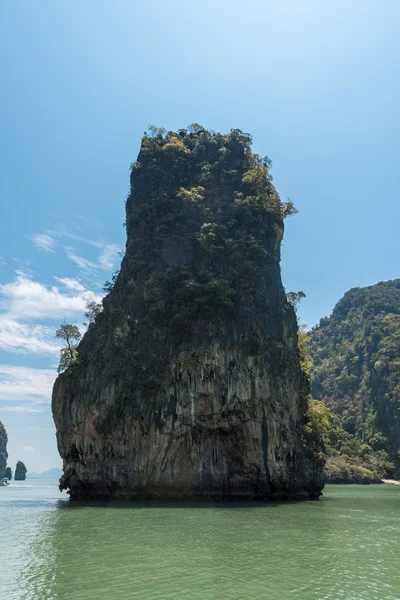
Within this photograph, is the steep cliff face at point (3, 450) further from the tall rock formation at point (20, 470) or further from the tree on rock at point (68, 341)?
the tree on rock at point (68, 341)

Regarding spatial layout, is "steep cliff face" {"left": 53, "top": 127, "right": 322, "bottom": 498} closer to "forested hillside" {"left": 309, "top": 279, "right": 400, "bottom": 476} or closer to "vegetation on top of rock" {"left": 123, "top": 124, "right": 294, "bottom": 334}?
"vegetation on top of rock" {"left": 123, "top": 124, "right": 294, "bottom": 334}

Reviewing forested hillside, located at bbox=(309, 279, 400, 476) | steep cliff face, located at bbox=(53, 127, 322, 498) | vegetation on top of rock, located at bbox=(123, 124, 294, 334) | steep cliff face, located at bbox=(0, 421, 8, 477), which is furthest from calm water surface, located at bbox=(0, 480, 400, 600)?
steep cliff face, located at bbox=(0, 421, 8, 477)

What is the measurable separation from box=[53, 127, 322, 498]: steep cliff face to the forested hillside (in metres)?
37.4

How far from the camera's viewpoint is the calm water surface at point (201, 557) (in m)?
9.67

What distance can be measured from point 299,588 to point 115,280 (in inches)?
1255

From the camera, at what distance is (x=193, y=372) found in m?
29.6

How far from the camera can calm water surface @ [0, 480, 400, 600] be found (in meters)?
9.67

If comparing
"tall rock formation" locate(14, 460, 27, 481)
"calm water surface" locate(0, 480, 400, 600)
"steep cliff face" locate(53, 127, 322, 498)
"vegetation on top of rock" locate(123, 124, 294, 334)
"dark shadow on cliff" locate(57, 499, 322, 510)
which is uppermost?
"vegetation on top of rock" locate(123, 124, 294, 334)

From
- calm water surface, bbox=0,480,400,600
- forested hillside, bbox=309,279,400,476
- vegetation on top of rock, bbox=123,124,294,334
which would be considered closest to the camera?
calm water surface, bbox=0,480,400,600

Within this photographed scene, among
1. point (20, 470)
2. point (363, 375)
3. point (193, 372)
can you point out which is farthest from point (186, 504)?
point (20, 470)

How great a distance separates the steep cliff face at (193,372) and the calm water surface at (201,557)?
7.82 m

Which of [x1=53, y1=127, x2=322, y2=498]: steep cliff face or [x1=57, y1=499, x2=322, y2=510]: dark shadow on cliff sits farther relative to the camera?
[x1=53, y1=127, x2=322, y2=498]: steep cliff face

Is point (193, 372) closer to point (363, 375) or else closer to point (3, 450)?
point (363, 375)

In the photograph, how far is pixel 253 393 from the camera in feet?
97.2
